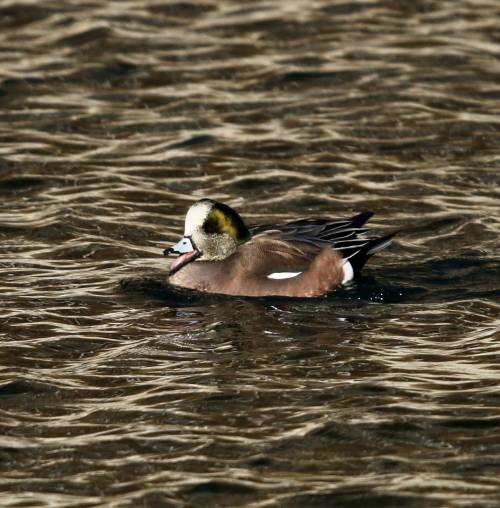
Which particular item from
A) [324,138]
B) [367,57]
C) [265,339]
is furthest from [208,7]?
[265,339]

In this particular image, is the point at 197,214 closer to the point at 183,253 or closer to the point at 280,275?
the point at 183,253

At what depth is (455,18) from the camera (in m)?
15.3

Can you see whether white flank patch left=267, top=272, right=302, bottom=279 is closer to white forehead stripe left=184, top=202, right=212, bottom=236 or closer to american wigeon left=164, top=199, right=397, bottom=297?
american wigeon left=164, top=199, right=397, bottom=297

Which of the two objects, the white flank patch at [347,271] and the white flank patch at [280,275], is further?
the white flank patch at [347,271]

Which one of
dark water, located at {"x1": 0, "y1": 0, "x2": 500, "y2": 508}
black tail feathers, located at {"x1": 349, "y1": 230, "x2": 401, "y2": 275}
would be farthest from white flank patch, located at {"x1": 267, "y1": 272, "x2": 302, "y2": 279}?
black tail feathers, located at {"x1": 349, "y1": 230, "x2": 401, "y2": 275}

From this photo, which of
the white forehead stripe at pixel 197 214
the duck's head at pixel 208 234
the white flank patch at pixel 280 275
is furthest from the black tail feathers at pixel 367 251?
the white forehead stripe at pixel 197 214

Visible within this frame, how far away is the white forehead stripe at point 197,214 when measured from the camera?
8.57m

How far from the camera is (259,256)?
860cm

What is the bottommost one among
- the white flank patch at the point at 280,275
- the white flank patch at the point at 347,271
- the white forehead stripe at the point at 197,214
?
the white flank patch at the point at 347,271

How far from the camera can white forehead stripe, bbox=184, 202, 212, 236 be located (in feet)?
28.1

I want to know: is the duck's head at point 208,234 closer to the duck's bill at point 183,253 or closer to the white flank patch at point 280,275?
the duck's bill at point 183,253

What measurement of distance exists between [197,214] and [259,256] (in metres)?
0.55

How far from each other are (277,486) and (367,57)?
372 inches

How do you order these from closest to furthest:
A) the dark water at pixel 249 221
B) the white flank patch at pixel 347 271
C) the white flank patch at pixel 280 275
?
the dark water at pixel 249 221 → the white flank patch at pixel 280 275 → the white flank patch at pixel 347 271
